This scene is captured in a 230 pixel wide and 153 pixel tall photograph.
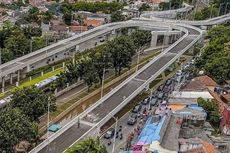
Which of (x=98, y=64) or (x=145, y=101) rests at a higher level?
(x=98, y=64)

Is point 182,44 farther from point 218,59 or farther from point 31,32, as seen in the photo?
point 31,32

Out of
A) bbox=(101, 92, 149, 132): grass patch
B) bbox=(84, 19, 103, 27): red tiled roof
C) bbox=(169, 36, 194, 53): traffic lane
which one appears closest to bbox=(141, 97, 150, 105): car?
bbox=(101, 92, 149, 132): grass patch

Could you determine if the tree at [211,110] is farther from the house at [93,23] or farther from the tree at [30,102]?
the house at [93,23]

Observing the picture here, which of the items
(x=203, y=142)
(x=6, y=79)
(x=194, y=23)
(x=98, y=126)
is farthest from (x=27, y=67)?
(x=194, y=23)

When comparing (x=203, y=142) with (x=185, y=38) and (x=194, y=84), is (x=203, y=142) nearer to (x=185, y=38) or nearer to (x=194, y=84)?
(x=194, y=84)

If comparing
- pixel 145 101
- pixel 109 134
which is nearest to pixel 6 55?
pixel 145 101

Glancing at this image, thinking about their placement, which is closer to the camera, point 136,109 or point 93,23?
point 136,109
